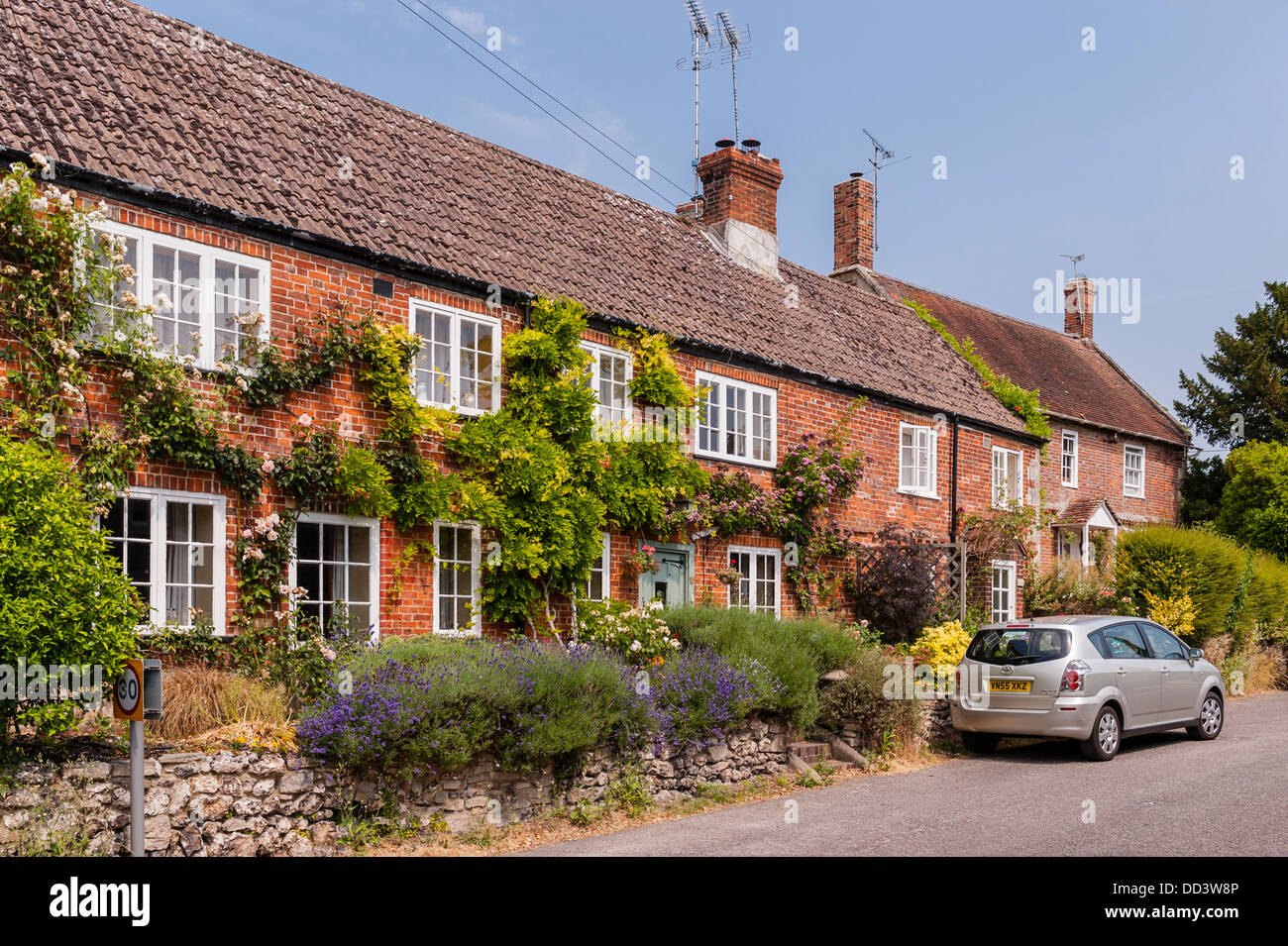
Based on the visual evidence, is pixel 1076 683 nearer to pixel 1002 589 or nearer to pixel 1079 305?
pixel 1002 589

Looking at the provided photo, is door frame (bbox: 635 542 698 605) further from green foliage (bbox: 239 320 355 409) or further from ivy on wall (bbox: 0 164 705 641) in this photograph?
green foliage (bbox: 239 320 355 409)

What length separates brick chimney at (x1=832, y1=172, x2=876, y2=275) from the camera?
2977 centimetres

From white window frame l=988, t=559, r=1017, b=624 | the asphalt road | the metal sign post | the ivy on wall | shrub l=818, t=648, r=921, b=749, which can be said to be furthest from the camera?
white window frame l=988, t=559, r=1017, b=624

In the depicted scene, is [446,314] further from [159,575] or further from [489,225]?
[159,575]

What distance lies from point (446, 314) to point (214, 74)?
157 inches

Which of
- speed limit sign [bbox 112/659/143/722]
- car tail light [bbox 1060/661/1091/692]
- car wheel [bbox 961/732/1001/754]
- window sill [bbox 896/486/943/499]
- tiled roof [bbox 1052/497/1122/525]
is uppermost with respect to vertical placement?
window sill [bbox 896/486/943/499]

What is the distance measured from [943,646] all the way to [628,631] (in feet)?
16.9

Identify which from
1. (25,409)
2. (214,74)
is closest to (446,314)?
(214,74)

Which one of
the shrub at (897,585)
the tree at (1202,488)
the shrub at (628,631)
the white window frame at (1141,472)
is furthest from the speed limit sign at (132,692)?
the tree at (1202,488)

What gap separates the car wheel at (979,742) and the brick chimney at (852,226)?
17.4 m

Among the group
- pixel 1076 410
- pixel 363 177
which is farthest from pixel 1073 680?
pixel 1076 410

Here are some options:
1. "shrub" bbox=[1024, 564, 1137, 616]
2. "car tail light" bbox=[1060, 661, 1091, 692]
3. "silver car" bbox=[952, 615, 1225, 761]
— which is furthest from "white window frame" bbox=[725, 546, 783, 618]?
"shrub" bbox=[1024, 564, 1137, 616]

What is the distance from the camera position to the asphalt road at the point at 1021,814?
350 inches

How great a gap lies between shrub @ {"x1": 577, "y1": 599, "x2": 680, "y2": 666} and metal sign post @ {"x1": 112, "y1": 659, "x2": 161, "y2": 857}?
6.85 metres
